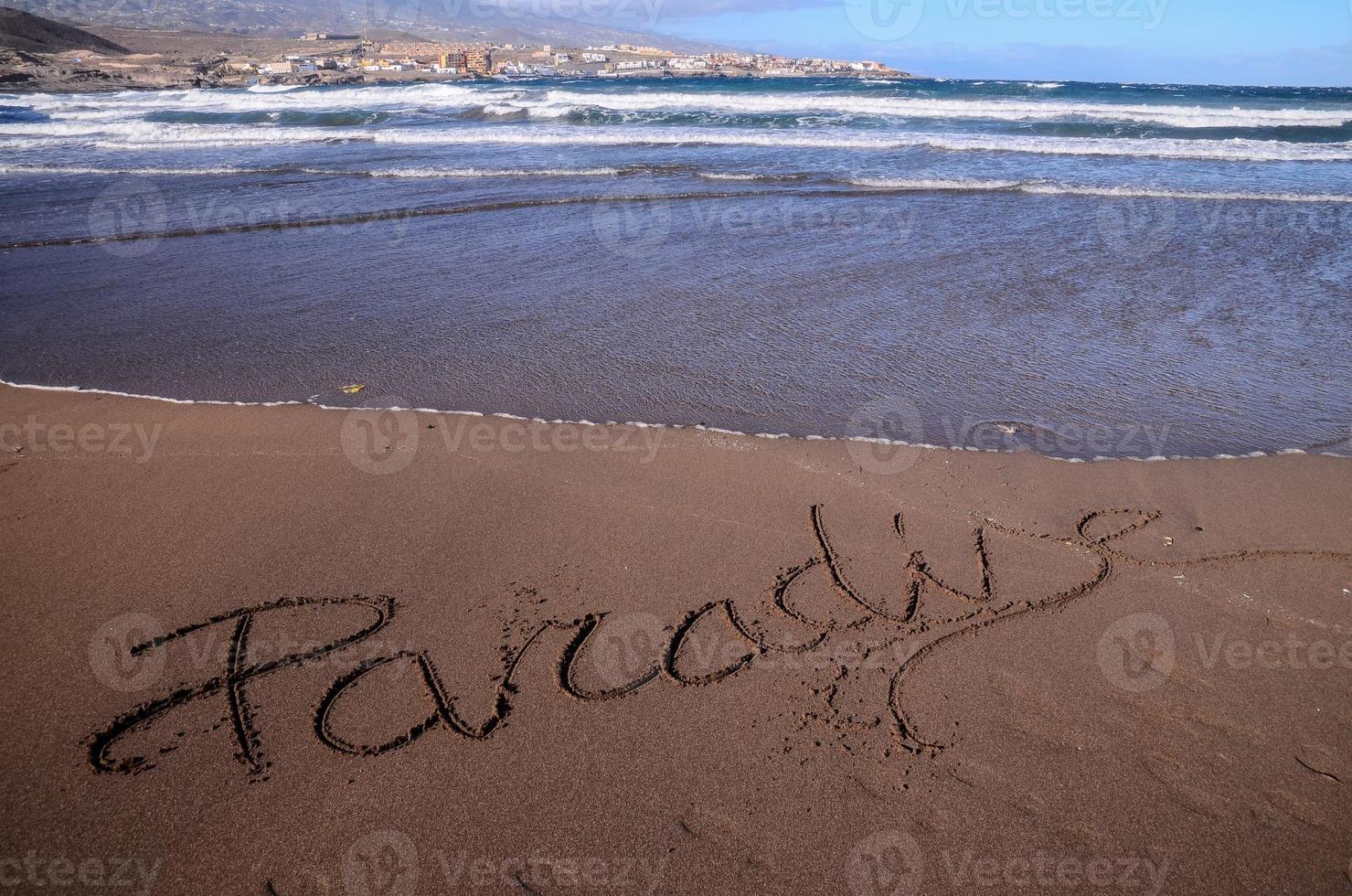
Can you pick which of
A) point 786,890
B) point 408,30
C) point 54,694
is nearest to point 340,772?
point 54,694

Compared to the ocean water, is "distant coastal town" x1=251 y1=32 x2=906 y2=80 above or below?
above

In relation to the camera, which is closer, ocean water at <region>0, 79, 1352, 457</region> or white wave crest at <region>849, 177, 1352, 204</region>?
ocean water at <region>0, 79, 1352, 457</region>

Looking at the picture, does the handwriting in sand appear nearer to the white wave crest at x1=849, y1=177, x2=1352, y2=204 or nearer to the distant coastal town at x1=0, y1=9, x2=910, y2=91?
the white wave crest at x1=849, y1=177, x2=1352, y2=204

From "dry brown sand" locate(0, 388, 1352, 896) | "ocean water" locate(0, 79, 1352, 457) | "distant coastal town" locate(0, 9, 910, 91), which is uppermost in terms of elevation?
"distant coastal town" locate(0, 9, 910, 91)

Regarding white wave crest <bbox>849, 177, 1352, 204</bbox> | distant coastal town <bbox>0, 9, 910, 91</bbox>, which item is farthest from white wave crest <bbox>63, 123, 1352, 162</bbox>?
distant coastal town <bbox>0, 9, 910, 91</bbox>

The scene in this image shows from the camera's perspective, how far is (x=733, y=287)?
8016 mm

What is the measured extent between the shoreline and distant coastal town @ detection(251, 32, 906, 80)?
169 ft

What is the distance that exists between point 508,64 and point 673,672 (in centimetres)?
6520

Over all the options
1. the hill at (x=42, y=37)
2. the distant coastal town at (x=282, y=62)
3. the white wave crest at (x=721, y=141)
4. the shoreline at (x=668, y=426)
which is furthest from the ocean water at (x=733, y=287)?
the hill at (x=42, y=37)

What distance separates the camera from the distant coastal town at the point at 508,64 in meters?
51.4

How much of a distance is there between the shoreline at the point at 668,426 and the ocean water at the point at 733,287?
0.09m

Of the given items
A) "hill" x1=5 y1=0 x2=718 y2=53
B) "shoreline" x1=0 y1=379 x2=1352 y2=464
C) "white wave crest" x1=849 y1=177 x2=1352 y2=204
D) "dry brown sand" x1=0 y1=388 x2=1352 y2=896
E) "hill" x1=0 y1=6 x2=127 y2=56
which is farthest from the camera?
"hill" x1=5 y1=0 x2=718 y2=53

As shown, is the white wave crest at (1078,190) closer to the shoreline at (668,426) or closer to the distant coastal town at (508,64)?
the shoreline at (668,426)

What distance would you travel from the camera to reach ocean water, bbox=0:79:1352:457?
5.57 metres
